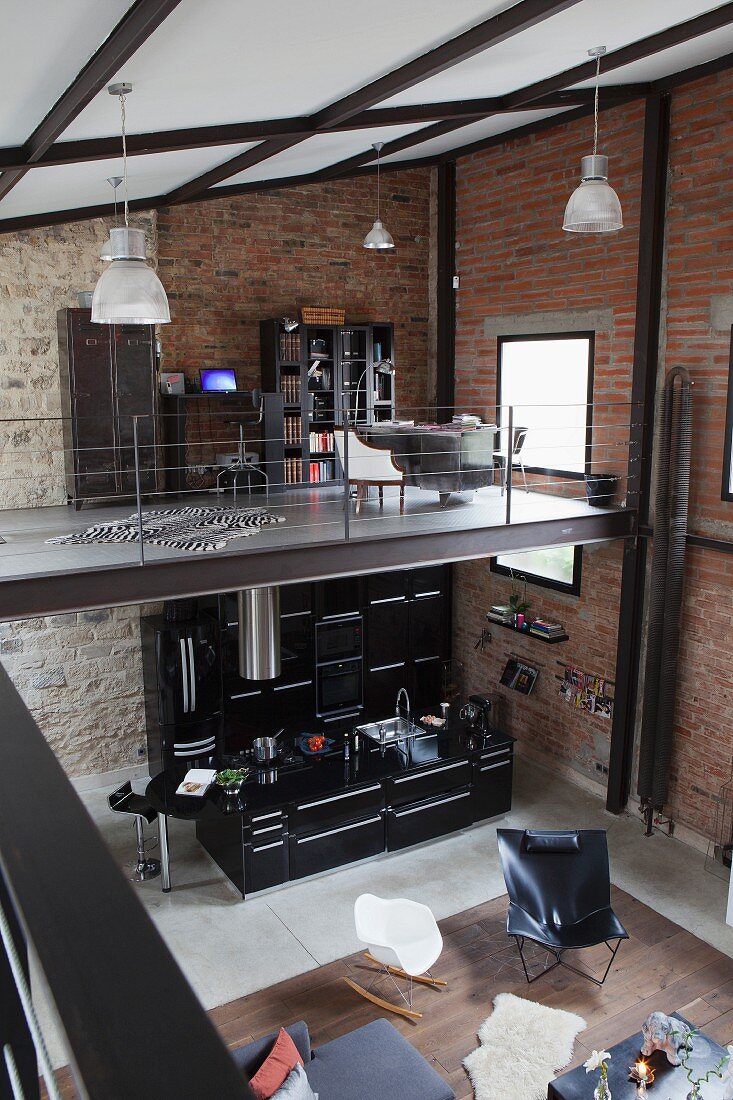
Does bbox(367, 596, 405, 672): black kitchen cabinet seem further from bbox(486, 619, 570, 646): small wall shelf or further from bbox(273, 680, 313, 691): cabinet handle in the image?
bbox(486, 619, 570, 646): small wall shelf

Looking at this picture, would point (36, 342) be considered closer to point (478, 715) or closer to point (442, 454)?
point (442, 454)

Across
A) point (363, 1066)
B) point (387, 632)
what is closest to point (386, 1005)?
point (363, 1066)

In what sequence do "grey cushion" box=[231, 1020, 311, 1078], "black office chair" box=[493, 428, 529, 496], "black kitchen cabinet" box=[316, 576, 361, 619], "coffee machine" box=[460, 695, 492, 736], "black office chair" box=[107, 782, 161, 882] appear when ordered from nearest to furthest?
1. "grey cushion" box=[231, 1020, 311, 1078]
2. "black office chair" box=[107, 782, 161, 882]
3. "coffee machine" box=[460, 695, 492, 736]
4. "black office chair" box=[493, 428, 529, 496]
5. "black kitchen cabinet" box=[316, 576, 361, 619]

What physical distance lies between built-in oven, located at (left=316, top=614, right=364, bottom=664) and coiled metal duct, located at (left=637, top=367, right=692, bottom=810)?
3.05m

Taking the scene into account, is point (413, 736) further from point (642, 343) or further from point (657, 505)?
point (642, 343)

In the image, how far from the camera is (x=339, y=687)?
385 inches

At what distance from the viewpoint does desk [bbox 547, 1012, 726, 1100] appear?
5133 millimetres

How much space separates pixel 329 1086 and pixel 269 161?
22.5 ft

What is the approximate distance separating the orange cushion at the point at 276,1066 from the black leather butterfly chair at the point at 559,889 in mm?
2208

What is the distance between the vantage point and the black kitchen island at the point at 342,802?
7445 mm

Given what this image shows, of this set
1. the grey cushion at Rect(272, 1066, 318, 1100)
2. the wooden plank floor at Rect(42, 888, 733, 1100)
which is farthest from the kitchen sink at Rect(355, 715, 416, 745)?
the grey cushion at Rect(272, 1066, 318, 1100)

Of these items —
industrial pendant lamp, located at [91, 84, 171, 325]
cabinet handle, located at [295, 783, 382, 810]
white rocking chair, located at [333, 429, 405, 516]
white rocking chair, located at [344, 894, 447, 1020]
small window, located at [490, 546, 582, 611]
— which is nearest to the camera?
industrial pendant lamp, located at [91, 84, 171, 325]

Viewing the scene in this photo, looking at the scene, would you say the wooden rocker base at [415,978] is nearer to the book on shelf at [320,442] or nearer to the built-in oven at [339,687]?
the built-in oven at [339,687]

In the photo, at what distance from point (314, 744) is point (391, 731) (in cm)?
79
